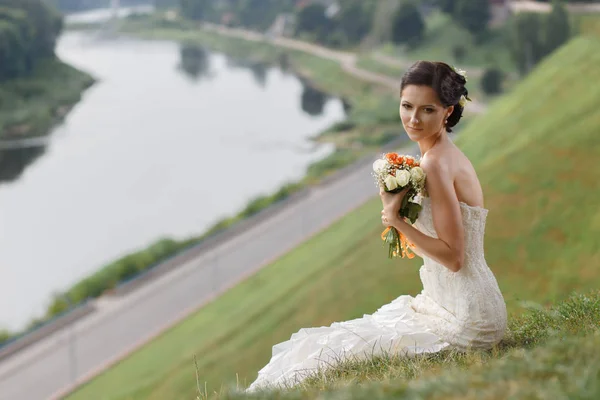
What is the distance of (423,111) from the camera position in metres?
3.97

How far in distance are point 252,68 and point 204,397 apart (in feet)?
201

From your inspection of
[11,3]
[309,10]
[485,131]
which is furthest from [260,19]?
[485,131]

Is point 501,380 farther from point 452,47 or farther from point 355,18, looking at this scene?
point 355,18

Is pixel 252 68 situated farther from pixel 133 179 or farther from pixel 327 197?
pixel 327 197

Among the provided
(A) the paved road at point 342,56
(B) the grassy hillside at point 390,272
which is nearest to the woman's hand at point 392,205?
(B) the grassy hillside at point 390,272

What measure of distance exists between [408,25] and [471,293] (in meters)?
50.8

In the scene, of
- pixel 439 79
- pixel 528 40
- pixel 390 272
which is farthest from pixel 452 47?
pixel 439 79

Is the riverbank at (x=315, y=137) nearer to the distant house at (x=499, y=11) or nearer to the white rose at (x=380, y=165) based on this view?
the distant house at (x=499, y=11)

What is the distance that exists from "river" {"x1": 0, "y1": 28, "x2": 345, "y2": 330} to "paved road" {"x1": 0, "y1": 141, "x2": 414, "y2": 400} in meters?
4.32

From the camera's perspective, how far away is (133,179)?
32406 millimetres

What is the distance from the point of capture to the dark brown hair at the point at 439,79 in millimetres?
3930

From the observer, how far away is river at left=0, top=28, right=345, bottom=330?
961 inches

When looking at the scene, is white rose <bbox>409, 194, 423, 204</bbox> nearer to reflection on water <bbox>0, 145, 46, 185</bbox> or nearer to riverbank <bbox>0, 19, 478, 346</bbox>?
riverbank <bbox>0, 19, 478, 346</bbox>

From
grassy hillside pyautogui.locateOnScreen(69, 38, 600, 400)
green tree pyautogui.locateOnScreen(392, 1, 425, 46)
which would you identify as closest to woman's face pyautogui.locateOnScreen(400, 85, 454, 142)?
grassy hillside pyautogui.locateOnScreen(69, 38, 600, 400)
